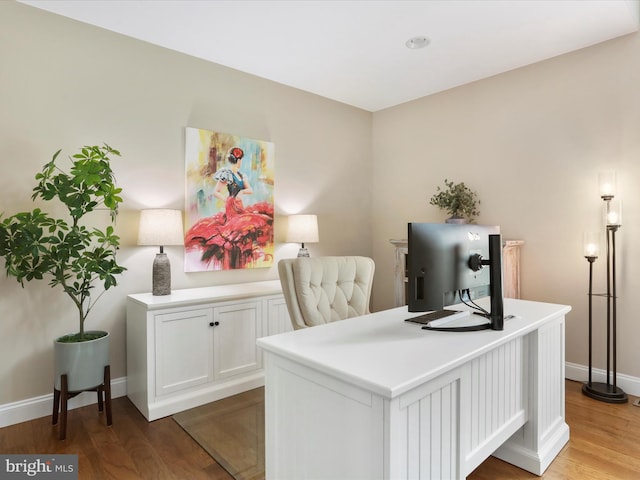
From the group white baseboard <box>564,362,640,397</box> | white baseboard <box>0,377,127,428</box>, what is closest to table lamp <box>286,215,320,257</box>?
white baseboard <box>0,377,127,428</box>

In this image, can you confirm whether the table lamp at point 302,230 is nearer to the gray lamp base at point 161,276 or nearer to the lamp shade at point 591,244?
the gray lamp base at point 161,276

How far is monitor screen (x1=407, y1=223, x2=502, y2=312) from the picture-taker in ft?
5.17

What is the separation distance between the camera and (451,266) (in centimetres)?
167

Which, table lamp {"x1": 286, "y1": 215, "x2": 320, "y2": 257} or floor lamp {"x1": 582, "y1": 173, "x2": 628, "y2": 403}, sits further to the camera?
table lamp {"x1": 286, "y1": 215, "x2": 320, "y2": 257}

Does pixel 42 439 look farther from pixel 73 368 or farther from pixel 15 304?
pixel 15 304

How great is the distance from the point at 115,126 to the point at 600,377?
13.2 ft

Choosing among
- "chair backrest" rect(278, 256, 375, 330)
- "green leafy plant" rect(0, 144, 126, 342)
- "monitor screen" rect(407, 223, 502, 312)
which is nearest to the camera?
"monitor screen" rect(407, 223, 502, 312)

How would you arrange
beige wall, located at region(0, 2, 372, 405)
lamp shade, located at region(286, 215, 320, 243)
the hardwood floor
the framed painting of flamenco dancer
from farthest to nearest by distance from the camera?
lamp shade, located at region(286, 215, 320, 243), the framed painting of flamenco dancer, beige wall, located at region(0, 2, 372, 405), the hardwood floor

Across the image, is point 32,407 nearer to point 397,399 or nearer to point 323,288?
point 323,288

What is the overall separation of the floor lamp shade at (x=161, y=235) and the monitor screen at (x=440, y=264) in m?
1.82

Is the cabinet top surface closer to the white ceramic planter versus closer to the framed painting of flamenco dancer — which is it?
the framed painting of flamenco dancer

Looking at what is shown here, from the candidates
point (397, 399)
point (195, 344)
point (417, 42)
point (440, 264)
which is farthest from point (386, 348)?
point (417, 42)

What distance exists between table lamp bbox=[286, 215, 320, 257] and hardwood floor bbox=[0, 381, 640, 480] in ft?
5.73

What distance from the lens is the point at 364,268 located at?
8.70 ft
